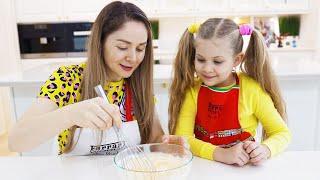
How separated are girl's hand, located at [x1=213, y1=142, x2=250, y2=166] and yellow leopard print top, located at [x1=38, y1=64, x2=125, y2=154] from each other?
423mm

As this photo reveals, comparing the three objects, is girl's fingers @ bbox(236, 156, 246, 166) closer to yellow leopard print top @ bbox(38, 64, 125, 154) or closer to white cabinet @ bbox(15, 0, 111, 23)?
yellow leopard print top @ bbox(38, 64, 125, 154)

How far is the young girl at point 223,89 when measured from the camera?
112cm

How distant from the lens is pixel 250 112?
117 cm

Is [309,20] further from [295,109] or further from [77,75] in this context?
[77,75]

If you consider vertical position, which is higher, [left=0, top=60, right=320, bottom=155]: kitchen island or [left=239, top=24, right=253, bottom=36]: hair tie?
[left=239, top=24, right=253, bottom=36]: hair tie

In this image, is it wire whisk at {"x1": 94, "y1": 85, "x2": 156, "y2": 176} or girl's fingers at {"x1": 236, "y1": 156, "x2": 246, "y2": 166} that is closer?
wire whisk at {"x1": 94, "y1": 85, "x2": 156, "y2": 176}

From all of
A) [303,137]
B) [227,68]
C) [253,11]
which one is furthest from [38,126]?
[253,11]

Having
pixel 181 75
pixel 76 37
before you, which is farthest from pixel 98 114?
pixel 76 37

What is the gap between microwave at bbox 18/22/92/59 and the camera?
12.9 feet

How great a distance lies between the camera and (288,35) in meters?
4.03

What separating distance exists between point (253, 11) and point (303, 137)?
6.80 ft

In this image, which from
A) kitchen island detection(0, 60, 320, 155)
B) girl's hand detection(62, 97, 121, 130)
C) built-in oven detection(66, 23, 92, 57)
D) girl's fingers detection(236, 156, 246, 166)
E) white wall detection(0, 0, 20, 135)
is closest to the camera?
girl's hand detection(62, 97, 121, 130)

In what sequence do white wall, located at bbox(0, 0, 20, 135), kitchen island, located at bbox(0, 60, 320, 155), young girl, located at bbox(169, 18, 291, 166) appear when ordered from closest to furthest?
young girl, located at bbox(169, 18, 291, 166)
kitchen island, located at bbox(0, 60, 320, 155)
white wall, located at bbox(0, 0, 20, 135)

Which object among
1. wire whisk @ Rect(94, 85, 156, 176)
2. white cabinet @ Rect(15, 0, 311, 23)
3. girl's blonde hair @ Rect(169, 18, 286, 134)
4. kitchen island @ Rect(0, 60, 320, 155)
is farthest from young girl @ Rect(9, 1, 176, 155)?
white cabinet @ Rect(15, 0, 311, 23)
